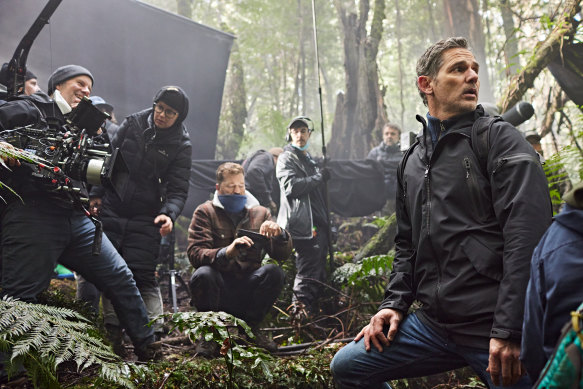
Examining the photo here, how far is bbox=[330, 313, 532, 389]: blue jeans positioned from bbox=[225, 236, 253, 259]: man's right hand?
198cm

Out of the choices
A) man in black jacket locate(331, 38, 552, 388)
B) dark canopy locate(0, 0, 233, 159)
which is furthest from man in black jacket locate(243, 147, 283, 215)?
man in black jacket locate(331, 38, 552, 388)

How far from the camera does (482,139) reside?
77.6 inches

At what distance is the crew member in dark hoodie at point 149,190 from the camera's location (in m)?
4.27

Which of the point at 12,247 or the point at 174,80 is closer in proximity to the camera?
the point at 12,247

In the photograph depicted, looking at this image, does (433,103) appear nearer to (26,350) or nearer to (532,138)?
(26,350)

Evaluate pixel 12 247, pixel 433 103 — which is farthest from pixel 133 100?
pixel 433 103

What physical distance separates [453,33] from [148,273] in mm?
12335

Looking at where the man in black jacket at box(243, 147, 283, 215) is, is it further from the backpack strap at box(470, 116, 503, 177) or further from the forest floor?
the backpack strap at box(470, 116, 503, 177)

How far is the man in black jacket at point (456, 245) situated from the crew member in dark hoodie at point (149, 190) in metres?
2.55

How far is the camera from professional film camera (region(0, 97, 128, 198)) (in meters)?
2.91

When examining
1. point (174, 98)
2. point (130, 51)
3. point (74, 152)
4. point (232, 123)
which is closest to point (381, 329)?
point (74, 152)

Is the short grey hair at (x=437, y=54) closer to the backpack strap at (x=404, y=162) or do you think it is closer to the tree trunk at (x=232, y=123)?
the backpack strap at (x=404, y=162)

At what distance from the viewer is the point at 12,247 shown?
9.58 feet

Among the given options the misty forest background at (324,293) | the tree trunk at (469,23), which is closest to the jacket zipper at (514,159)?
the misty forest background at (324,293)
